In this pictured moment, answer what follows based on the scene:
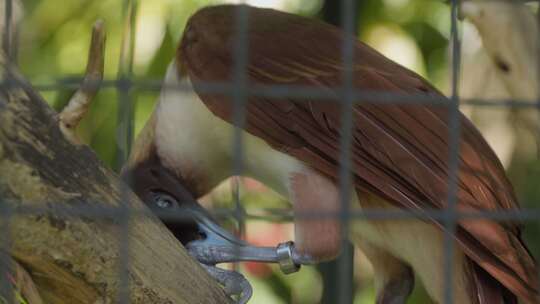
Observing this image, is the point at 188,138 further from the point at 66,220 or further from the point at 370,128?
the point at 66,220

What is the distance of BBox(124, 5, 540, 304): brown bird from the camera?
5.45ft

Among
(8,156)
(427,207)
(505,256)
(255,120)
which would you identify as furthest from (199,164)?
(8,156)

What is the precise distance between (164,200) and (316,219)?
12.3 inches

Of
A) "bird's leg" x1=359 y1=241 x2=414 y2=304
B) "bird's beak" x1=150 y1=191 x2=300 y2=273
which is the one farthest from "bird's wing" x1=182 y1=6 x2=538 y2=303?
"bird's leg" x1=359 y1=241 x2=414 y2=304

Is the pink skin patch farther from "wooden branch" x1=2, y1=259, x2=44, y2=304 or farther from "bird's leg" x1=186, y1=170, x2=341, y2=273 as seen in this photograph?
"wooden branch" x1=2, y1=259, x2=44, y2=304

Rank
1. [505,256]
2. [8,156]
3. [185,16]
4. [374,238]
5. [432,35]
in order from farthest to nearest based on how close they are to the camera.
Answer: [432,35] < [185,16] < [374,238] < [505,256] < [8,156]

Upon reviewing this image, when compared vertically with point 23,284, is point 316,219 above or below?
above

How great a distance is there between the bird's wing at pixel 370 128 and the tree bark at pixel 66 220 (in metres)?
0.38

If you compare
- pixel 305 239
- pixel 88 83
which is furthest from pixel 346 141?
pixel 88 83

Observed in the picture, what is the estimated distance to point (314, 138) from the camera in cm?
172

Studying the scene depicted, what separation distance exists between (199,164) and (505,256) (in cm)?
60

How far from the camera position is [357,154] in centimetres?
169

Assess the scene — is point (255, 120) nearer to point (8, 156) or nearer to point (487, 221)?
point (487, 221)

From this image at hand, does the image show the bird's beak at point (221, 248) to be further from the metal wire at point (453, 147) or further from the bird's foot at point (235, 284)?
the metal wire at point (453, 147)
